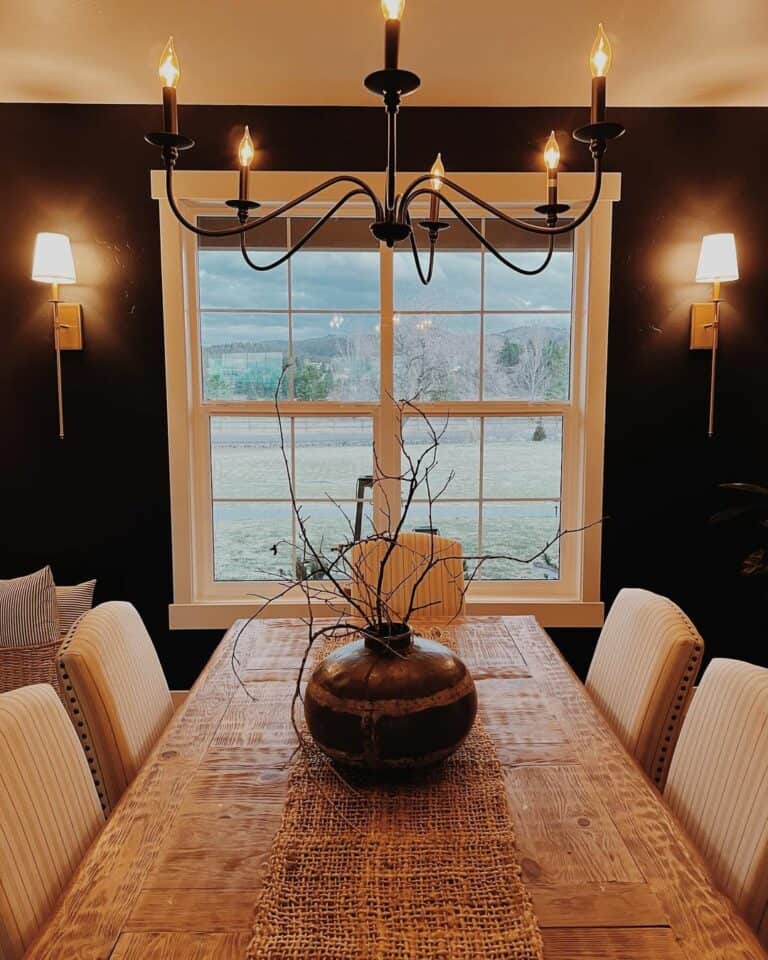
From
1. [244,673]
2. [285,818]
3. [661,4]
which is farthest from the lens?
[661,4]

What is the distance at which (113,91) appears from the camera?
2.64 metres

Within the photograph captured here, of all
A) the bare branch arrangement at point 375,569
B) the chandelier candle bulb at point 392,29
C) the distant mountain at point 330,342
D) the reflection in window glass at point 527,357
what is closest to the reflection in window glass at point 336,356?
the distant mountain at point 330,342

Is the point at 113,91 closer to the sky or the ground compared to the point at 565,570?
closer to the sky

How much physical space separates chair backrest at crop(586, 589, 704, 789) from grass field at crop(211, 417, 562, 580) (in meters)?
1.40

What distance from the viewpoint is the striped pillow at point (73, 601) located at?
2.61 metres

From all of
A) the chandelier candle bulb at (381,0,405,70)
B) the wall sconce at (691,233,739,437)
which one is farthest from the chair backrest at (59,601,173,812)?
the wall sconce at (691,233,739,437)

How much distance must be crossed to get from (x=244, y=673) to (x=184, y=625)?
1383 mm

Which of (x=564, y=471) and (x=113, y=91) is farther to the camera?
(x=564, y=471)

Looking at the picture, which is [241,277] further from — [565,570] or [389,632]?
[389,632]

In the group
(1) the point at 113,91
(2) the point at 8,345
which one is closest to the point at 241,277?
(1) the point at 113,91

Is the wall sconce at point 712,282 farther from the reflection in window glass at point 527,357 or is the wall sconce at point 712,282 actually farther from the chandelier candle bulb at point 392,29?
the chandelier candle bulb at point 392,29

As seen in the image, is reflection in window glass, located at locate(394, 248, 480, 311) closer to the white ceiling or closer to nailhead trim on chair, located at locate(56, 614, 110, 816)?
the white ceiling

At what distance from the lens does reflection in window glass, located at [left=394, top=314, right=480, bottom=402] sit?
295cm

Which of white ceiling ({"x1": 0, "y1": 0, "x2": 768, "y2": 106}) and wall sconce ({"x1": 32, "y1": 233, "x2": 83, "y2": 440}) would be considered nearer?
white ceiling ({"x1": 0, "y1": 0, "x2": 768, "y2": 106})
